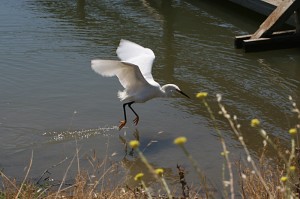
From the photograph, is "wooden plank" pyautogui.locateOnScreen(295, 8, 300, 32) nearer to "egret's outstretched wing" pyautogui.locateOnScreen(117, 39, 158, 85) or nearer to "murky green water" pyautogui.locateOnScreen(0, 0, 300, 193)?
"murky green water" pyautogui.locateOnScreen(0, 0, 300, 193)

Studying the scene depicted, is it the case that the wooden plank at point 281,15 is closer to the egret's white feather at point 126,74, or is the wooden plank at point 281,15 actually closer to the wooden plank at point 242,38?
the wooden plank at point 242,38

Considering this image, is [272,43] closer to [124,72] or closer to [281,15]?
[281,15]

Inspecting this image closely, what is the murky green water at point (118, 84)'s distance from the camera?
21.8ft

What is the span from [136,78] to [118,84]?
4.50 ft

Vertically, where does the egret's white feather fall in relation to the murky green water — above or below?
above

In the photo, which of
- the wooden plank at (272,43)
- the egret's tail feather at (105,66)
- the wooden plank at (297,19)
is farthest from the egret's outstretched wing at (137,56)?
the wooden plank at (297,19)

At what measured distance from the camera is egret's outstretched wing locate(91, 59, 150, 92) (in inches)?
246

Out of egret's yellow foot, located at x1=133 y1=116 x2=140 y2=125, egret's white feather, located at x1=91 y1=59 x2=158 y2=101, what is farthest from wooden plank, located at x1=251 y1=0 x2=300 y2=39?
egret's yellow foot, located at x1=133 y1=116 x2=140 y2=125

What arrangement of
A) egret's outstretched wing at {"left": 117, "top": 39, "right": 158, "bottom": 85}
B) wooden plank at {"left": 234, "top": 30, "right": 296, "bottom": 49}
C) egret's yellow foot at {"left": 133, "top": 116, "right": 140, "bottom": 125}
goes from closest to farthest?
egret's yellow foot at {"left": 133, "top": 116, "right": 140, "bottom": 125}, egret's outstretched wing at {"left": 117, "top": 39, "right": 158, "bottom": 85}, wooden plank at {"left": 234, "top": 30, "right": 296, "bottom": 49}

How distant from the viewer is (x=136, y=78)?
23.0 feet

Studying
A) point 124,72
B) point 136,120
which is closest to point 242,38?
point 136,120

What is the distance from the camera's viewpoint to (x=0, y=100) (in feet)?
25.4

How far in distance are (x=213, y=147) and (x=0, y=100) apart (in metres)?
2.62

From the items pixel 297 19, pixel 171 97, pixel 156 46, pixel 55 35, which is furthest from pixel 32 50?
pixel 297 19
